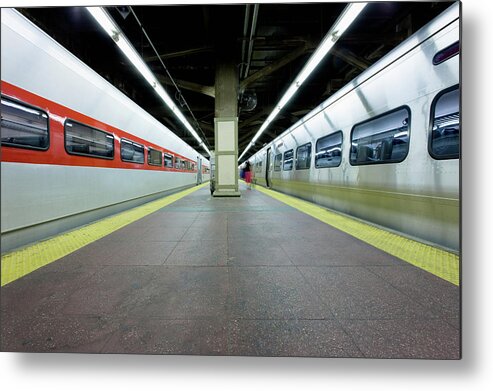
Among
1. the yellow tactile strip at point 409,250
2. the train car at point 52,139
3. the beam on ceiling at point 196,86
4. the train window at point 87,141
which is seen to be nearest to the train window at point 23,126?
the train car at point 52,139

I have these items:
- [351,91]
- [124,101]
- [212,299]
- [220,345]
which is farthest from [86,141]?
[351,91]

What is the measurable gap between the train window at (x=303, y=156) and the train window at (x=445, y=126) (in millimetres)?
4034

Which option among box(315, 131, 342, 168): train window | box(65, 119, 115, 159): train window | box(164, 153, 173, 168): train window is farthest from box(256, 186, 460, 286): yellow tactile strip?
box(164, 153, 173, 168): train window

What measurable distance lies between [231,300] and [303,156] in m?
6.38

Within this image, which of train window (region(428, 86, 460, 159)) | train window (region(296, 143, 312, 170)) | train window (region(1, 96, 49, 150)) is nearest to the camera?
train window (region(428, 86, 460, 159))

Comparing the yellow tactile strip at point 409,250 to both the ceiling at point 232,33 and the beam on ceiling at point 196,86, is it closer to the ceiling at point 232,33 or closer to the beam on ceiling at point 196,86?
the ceiling at point 232,33

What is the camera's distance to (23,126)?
2.90 m

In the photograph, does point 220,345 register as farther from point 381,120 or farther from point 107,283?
point 381,120

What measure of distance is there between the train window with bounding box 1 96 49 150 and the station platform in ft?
4.50

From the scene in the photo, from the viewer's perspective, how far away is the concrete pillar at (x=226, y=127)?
8.26 metres

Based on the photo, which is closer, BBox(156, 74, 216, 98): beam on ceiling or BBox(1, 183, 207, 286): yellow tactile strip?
BBox(1, 183, 207, 286): yellow tactile strip

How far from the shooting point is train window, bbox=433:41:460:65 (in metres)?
2.44

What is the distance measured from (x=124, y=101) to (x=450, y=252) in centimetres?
669

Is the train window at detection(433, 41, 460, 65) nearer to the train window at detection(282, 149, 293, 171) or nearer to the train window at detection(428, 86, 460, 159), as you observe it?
the train window at detection(428, 86, 460, 159)
